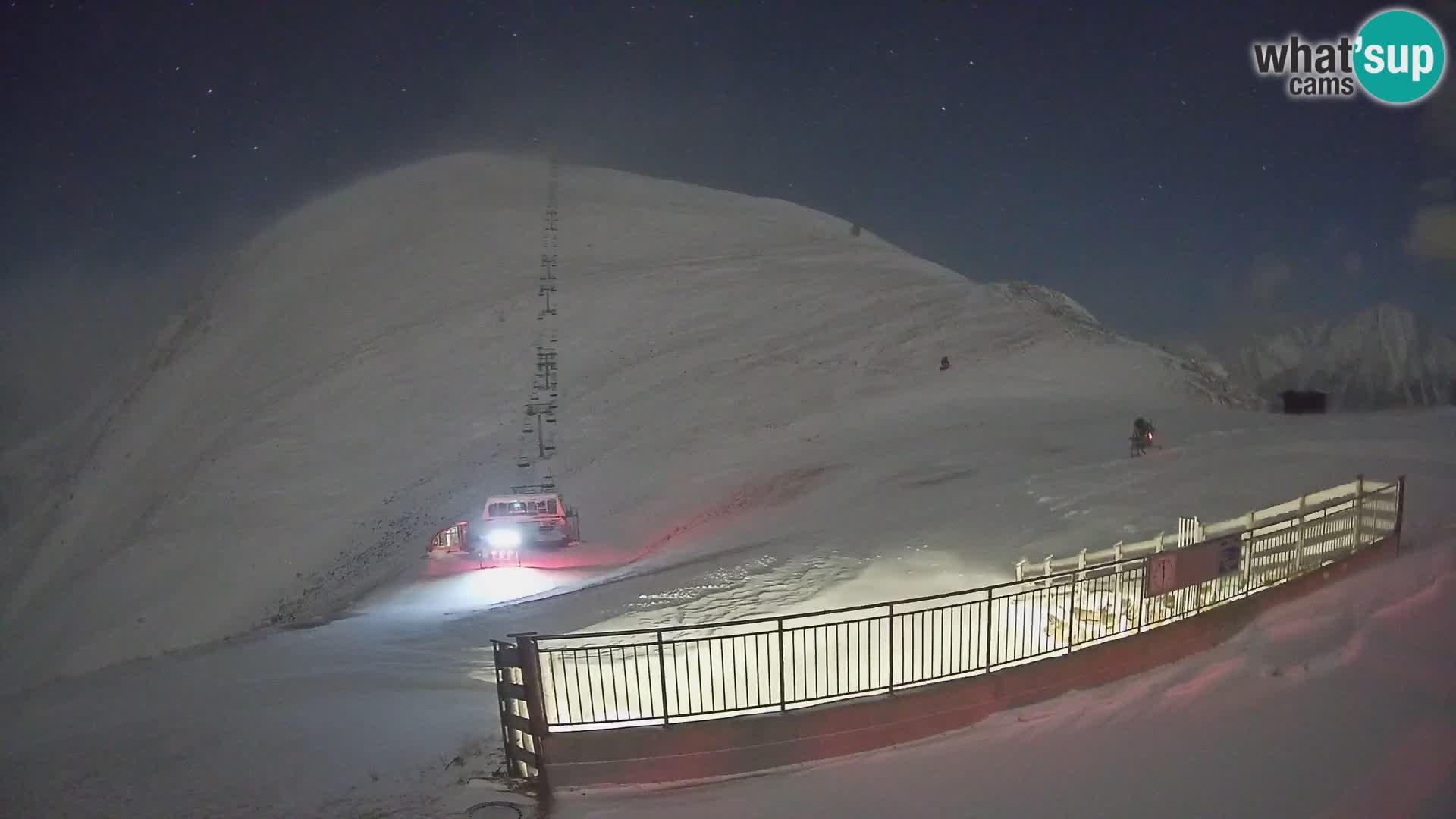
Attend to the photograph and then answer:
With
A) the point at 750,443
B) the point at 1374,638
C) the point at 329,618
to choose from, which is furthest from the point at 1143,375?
the point at 329,618

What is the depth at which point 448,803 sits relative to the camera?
282 inches

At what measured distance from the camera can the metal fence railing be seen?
26.6 ft

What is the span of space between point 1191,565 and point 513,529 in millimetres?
14863

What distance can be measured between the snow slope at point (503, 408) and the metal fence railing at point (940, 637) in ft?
15.9

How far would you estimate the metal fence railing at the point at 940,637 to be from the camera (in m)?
8.09

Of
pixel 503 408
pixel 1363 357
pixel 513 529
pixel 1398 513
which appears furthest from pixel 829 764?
pixel 1363 357

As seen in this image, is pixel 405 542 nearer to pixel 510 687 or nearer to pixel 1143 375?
pixel 510 687

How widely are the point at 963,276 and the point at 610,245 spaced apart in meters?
22.2

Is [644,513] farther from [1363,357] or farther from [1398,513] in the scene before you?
[1363,357]

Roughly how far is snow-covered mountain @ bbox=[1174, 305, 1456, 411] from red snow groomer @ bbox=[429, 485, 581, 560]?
6333 centimetres

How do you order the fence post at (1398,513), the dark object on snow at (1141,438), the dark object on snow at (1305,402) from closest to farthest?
the fence post at (1398,513), the dark object on snow at (1141,438), the dark object on snow at (1305,402)

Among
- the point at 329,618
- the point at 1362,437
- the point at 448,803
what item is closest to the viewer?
the point at 448,803

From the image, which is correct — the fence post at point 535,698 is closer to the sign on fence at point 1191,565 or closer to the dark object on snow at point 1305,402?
the sign on fence at point 1191,565

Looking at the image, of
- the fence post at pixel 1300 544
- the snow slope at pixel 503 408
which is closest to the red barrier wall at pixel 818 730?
the fence post at pixel 1300 544
